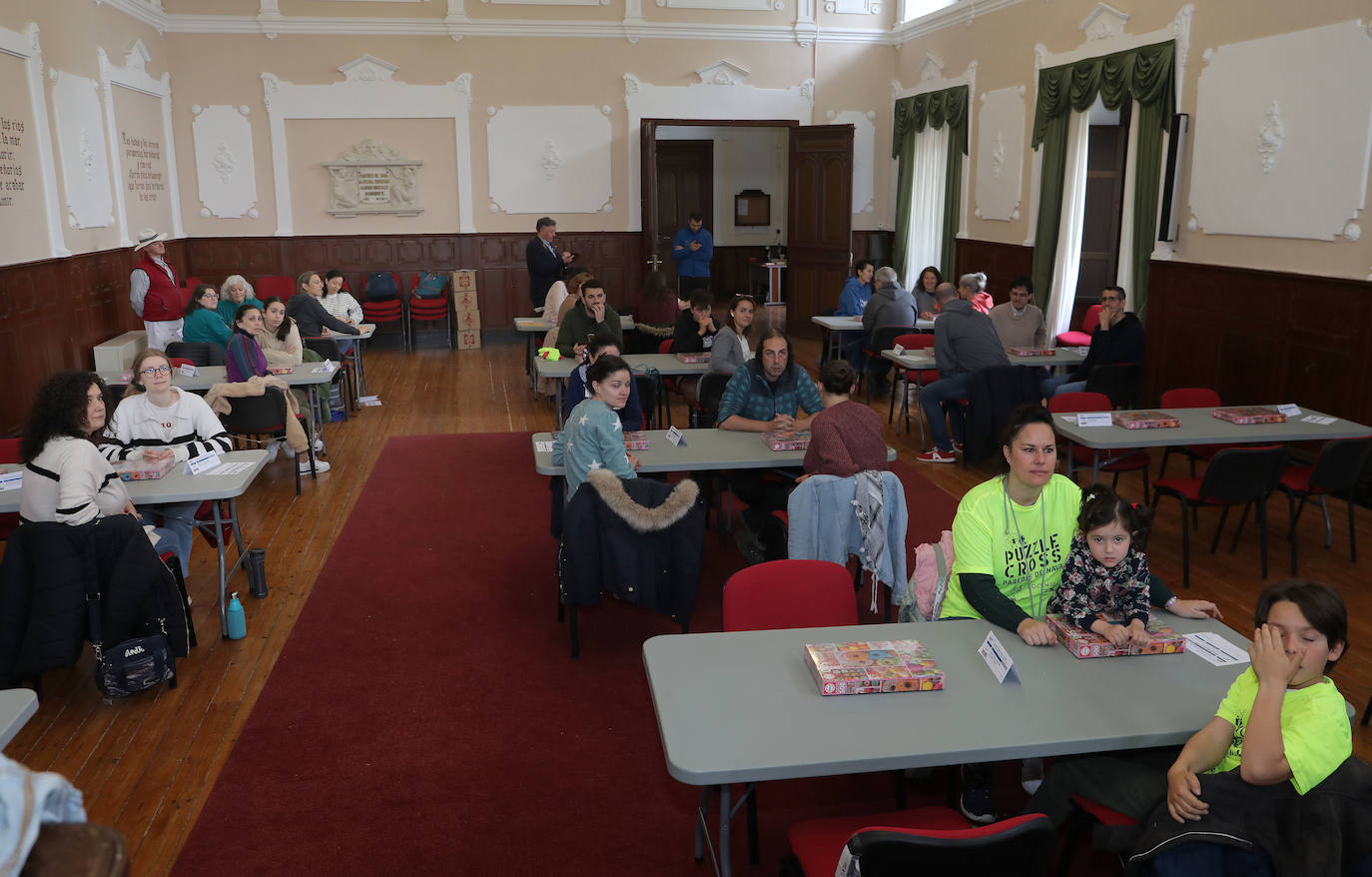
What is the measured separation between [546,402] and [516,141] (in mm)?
4719

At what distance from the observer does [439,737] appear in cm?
380

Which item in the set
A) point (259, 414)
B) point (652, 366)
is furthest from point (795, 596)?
point (259, 414)

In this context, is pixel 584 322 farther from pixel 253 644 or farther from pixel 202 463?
pixel 253 644

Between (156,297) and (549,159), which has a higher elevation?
(549,159)

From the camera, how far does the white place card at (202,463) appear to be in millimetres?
4590

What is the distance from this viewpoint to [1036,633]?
2820 mm

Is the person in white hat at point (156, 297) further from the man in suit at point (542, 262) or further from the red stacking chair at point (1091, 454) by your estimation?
the red stacking chair at point (1091, 454)

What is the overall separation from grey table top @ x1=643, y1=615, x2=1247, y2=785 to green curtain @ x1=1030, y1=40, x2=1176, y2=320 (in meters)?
6.52

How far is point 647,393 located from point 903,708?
4.23 meters

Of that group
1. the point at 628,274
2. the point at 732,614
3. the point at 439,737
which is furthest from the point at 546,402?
the point at 732,614

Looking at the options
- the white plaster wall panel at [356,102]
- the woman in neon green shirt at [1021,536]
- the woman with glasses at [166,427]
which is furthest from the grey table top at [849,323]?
the woman in neon green shirt at [1021,536]

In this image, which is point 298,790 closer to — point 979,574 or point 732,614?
point 732,614

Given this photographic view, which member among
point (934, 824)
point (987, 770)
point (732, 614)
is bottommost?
point (987, 770)

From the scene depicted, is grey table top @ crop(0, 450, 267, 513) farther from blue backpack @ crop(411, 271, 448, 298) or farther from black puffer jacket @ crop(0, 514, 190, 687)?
blue backpack @ crop(411, 271, 448, 298)
